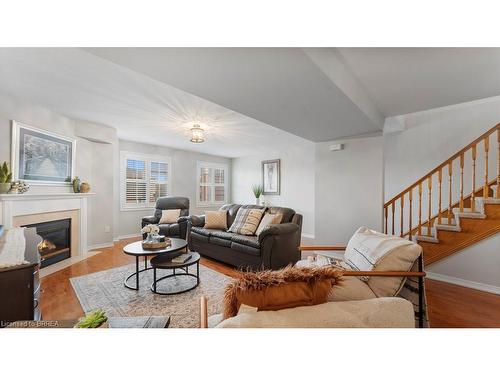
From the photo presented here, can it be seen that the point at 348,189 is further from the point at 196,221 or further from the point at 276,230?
the point at 196,221

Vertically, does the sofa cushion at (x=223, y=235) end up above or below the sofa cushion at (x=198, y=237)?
above

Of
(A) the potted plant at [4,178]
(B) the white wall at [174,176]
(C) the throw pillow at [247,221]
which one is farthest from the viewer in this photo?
(B) the white wall at [174,176]

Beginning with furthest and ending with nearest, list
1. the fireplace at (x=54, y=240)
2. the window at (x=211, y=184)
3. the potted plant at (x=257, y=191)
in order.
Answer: the window at (x=211, y=184)
the potted plant at (x=257, y=191)
the fireplace at (x=54, y=240)

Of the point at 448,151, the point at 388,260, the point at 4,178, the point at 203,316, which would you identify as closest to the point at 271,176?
the point at 448,151

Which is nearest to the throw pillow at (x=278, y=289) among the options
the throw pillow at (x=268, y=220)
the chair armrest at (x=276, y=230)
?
the chair armrest at (x=276, y=230)

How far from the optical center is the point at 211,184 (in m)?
6.47

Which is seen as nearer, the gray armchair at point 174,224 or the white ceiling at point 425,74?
the white ceiling at point 425,74

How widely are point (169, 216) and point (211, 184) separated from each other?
242cm

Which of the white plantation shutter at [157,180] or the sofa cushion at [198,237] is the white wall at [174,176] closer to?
→ the white plantation shutter at [157,180]

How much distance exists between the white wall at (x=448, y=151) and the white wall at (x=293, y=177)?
5.80ft

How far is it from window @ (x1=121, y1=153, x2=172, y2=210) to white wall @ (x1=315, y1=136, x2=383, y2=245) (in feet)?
13.0

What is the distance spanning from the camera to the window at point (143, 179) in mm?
4695
